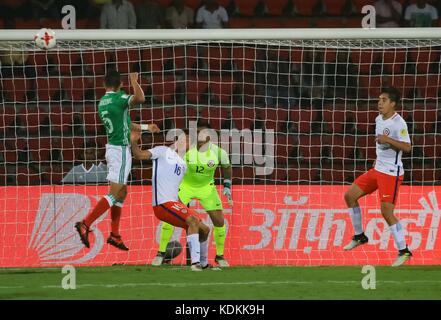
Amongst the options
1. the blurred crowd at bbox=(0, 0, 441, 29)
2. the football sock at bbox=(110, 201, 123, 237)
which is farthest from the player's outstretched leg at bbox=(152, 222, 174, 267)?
the blurred crowd at bbox=(0, 0, 441, 29)

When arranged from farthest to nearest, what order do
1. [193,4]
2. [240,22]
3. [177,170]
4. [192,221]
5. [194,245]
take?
1. [193,4]
2. [240,22]
3. [177,170]
4. [192,221]
5. [194,245]

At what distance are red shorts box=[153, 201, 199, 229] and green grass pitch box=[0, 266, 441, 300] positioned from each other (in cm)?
60

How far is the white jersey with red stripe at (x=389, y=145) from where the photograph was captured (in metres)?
13.5

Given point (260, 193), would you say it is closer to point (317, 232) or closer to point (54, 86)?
point (317, 232)

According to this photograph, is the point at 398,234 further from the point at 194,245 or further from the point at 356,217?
the point at 194,245

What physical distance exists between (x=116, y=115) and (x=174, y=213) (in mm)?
1334

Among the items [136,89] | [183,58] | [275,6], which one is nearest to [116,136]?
[136,89]

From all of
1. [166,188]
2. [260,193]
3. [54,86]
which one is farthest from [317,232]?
[54,86]

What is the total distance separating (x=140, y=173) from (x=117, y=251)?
1988 millimetres

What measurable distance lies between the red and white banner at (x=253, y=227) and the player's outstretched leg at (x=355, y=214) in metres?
1.46

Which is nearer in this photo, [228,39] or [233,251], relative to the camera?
[228,39]

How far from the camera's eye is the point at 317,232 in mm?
15500

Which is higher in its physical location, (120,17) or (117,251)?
(120,17)

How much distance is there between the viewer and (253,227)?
15594mm
